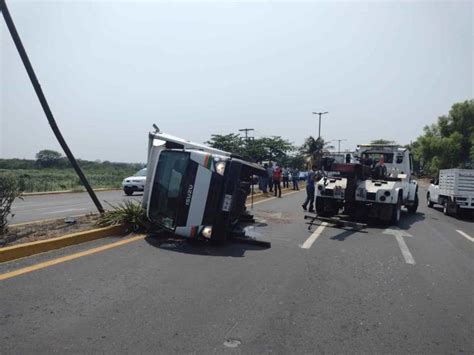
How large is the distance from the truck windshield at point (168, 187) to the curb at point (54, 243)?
41.7 inches

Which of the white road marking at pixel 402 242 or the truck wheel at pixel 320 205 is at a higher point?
the truck wheel at pixel 320 205

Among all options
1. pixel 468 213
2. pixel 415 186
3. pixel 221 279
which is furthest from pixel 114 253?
pixel 468 213

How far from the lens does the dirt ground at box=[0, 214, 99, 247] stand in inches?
269

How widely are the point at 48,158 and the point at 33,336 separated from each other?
268 ft

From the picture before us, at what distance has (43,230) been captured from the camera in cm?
783

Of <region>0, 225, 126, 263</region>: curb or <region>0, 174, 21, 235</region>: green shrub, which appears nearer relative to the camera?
<region>0, 225, 126, 263</region>: curb

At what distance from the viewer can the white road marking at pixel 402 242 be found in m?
7.39

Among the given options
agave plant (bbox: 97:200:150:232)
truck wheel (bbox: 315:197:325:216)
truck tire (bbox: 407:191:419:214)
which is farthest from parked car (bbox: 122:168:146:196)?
truck tire (bbox: 407:191:419:214)

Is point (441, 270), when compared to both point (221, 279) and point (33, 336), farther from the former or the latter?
point (33, 336)

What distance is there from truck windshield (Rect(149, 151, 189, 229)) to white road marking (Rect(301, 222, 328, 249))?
2.80 metres

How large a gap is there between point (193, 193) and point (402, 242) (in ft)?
17.1

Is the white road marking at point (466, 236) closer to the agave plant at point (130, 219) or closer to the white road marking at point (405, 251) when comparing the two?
the white road marking at point (405, 251)

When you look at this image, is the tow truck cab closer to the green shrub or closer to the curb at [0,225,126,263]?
the curb at [0,225,126,263]

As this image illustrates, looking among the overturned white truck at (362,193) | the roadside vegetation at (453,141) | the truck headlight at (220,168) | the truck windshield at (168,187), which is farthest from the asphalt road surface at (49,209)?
the roadside vegetation at (453,141)
